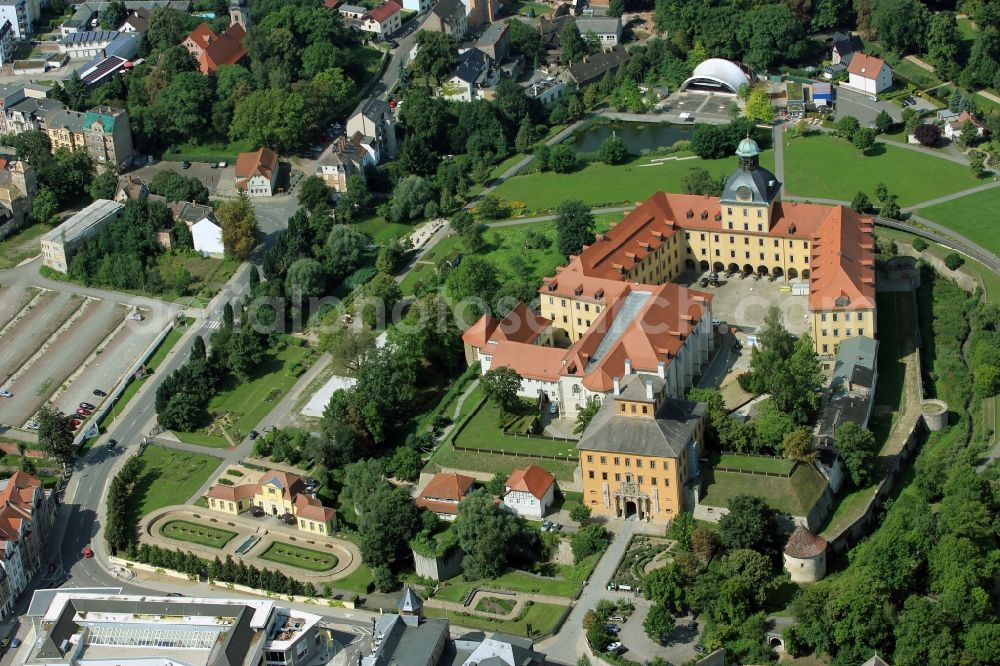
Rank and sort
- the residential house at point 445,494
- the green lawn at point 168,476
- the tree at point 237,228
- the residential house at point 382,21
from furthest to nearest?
the residential house at point 382,21 → the tree at point 237,228 → the green lawn at point 168,476 → the residential house at point 445,494

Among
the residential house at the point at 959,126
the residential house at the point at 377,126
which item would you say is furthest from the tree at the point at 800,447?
the residential house at the point at 377,126

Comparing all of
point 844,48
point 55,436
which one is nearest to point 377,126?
point 844,48

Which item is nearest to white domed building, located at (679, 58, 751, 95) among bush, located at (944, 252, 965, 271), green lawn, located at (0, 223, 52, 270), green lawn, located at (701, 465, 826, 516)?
bush, located at (944, 252, 965, 271)

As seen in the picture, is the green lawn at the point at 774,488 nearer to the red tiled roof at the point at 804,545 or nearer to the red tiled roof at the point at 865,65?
the red tiled roof at the point at 804,545

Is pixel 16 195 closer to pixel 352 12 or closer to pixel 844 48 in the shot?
pixel 352 12

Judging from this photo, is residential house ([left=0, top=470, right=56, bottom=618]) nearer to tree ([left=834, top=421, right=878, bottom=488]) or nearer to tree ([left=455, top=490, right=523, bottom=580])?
tree ([left=455, top=490, right=523, bottom=580])

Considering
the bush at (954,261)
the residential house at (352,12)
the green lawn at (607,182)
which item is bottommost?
the green lawn at (607,182)

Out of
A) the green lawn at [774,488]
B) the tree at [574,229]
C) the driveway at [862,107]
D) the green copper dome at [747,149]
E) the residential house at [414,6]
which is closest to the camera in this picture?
the green lawn at [774,488]
